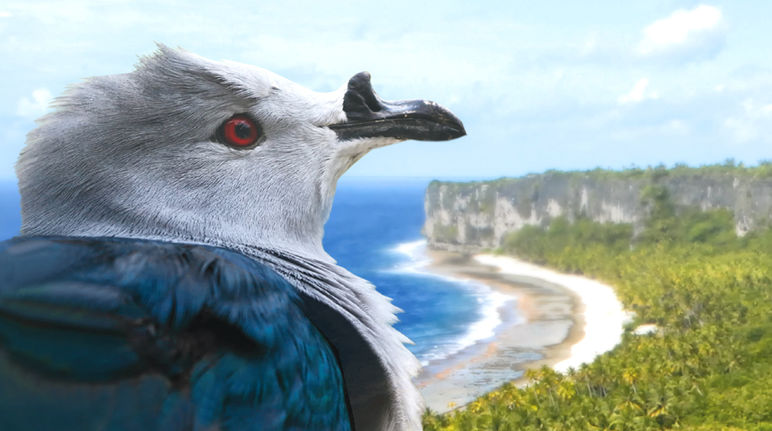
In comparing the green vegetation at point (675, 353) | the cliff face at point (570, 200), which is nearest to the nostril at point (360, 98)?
the green vegetation at point (675, 353)

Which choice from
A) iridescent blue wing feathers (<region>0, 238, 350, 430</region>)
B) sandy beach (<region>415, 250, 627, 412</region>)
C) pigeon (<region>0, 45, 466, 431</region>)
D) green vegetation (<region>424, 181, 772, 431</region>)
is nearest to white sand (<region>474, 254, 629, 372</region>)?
sandy beach (<region>415, 250, 627, 412</region>)

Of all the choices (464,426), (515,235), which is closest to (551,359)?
(464,426)

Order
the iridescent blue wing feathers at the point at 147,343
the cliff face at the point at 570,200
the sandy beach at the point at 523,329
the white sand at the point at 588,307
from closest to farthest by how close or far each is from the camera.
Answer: the iridescent blue wing feathers at the point at 147,343 < the sandy beach at the point at 523,329 < the white sand at the point at 588,307 < the cliff face at the point at 570,200

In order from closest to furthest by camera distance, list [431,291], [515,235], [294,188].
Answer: [294,188], [431,291], [515,235]

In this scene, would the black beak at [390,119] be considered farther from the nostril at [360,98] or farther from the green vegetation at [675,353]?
the green vegetation at [675,353]

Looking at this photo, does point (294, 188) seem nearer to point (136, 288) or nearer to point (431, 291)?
point (136, 288)

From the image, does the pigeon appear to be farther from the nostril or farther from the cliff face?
the cliff face

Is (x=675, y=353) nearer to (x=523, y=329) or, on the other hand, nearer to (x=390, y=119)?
(x=523, y=329)
